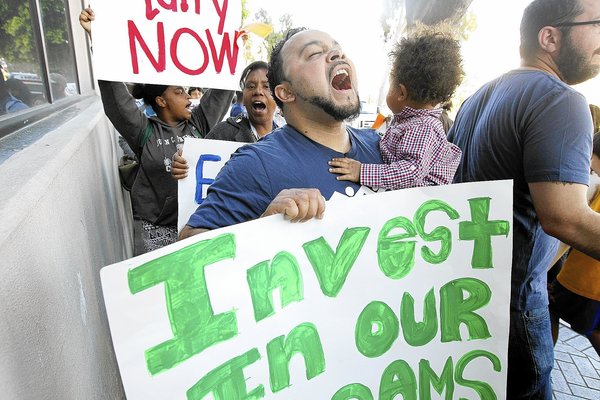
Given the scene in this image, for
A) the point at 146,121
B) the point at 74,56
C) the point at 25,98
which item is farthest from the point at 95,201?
the point at 74,56

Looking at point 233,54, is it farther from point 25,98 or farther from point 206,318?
point 206,318

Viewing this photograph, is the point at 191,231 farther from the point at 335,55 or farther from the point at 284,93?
the point at 335,55

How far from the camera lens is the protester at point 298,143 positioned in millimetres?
1202

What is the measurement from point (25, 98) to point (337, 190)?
131 cm

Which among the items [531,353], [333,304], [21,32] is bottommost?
[531,353]

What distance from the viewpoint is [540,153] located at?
131cm

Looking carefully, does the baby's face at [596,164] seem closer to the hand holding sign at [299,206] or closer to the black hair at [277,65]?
the black hair at [277,65]

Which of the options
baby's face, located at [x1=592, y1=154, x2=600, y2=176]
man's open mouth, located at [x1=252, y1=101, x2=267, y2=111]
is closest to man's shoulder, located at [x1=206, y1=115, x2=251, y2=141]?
man's open mouth, located at [x1=252, y1=101, x2=267, y2=111]

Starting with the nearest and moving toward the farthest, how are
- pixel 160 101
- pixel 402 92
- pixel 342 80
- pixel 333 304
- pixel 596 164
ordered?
1. pixel 333 304
2. pixel 342 80
3. pixel 402 92
4. pixel 596 164
5. pixel 160 101

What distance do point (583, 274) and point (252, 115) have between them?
226 cm

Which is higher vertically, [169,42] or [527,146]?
[169,42]

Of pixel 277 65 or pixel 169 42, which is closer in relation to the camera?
pixel 277 65

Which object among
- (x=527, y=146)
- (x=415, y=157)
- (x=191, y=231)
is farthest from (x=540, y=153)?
(x=191, y=231)

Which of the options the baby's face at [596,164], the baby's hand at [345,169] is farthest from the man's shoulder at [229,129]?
the baby's face at [596,164]
